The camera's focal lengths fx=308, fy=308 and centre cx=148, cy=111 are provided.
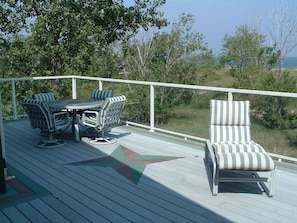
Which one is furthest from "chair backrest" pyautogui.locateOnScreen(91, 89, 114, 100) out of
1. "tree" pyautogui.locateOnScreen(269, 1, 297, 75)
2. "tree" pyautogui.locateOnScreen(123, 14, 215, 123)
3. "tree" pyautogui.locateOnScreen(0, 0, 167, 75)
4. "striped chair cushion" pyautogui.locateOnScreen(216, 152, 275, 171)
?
"tree" pyautogui.locateOnScreen(269, 1, 297, 75)

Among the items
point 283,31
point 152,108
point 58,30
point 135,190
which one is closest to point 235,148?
point 135,190

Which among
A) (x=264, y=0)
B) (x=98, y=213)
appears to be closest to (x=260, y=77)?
(x=264, y=0)

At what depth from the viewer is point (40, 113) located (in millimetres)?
5305

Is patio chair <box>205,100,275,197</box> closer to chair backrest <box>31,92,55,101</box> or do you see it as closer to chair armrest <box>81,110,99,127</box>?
chair armrest <box>81,110,99,127</box>

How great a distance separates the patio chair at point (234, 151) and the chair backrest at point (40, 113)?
8.99ft

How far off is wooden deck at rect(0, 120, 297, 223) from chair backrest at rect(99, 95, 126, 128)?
19.2 inches

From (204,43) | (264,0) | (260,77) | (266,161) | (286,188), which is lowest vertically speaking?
(286,188)

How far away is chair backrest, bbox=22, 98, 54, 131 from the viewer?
205 inches

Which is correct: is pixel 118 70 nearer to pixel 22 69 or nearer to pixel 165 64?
pixel 165 64

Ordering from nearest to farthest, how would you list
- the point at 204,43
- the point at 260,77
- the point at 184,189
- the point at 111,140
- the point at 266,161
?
the point at 266,161
the point at 184,189
the point at 111,140
the point at 260,77
the point at 204,43

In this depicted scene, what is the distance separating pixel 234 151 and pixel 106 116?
8.57 ft

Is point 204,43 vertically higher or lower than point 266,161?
higher

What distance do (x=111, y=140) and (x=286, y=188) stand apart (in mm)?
3286

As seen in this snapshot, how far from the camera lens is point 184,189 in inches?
150
